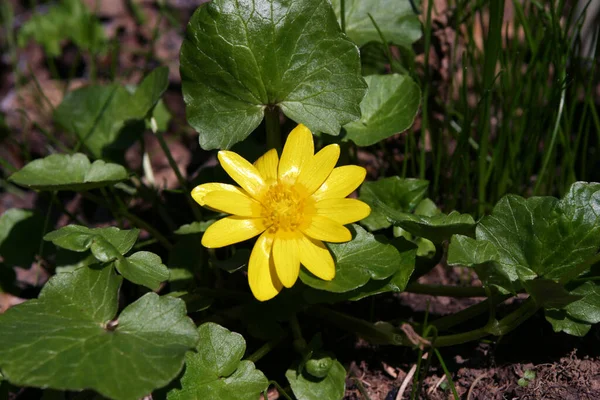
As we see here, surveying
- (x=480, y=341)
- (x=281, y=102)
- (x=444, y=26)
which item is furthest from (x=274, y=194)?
(x=444, y=26)

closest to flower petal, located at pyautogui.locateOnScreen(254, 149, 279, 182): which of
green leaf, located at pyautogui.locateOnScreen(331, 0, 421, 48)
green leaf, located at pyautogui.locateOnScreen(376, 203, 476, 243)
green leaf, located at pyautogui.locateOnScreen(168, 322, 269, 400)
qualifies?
green leaf, located at pyautogui.locateOnScreen(376, 203, 476, 243)

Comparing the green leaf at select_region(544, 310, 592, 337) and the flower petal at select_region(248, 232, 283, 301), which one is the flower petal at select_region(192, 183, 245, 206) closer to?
the flower petal at select_region(248, 232, 283, 301)

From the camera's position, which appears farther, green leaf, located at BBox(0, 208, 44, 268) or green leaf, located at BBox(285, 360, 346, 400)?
green leaf, located at BBox(0, 208, 44, 268)

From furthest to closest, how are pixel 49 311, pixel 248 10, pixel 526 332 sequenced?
pixel 526 332, pixel 248 10, pixel 49 311

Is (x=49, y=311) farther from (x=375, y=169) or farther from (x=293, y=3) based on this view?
(x=375, y=169)

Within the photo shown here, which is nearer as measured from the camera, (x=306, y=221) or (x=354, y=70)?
(x=306, y=221)

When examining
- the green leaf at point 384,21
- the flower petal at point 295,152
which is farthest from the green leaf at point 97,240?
the green leaf at point 384,21
